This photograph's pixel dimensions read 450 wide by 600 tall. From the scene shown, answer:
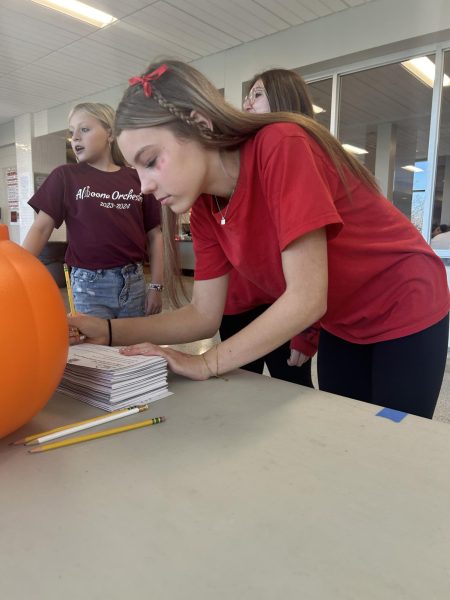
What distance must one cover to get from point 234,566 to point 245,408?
324mm

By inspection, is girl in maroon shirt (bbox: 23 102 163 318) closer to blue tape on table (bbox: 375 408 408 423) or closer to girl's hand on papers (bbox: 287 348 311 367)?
girl's hand on papers (bbox: 287 348 311 367)

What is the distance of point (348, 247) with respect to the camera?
2.63 feet

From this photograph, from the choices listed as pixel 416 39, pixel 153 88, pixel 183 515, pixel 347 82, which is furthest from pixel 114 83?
pixel 183 515

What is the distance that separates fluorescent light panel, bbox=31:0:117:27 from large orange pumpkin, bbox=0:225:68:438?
3.97m

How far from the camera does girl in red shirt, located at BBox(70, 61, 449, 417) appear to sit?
2.32 feet

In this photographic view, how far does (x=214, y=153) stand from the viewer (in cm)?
78

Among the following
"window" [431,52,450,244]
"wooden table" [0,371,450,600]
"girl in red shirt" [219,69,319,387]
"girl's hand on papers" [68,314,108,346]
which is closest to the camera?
"wooden table" [0,371,450,600]

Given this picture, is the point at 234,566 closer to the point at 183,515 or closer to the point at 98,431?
the point at 183,515

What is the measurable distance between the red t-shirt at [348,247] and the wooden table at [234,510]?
0.26m

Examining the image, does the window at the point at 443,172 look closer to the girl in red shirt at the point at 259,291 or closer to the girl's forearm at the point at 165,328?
the girl in red shirt at the point at 259,291

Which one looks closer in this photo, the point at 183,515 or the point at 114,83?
the point at 183,515

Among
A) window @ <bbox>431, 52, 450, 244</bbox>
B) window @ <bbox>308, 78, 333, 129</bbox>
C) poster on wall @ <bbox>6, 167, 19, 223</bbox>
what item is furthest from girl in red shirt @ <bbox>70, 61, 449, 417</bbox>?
poster on wall @ <bbox>6, 167, 19, 223</bbox>

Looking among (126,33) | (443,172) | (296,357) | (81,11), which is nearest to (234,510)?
(296,357)

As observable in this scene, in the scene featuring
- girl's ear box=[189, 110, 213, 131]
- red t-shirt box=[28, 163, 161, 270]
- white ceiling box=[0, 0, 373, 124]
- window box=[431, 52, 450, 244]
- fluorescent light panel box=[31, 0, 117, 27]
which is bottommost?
red t-shirt box=[28, 163, 161, 270]
